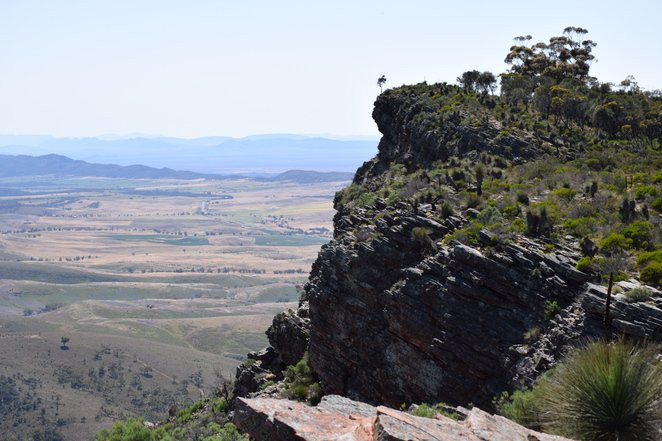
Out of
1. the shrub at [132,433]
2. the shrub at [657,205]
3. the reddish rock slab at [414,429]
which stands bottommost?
the shrub at [132,433]

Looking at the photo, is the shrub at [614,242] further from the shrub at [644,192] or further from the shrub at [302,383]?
the shrub at [302,383]

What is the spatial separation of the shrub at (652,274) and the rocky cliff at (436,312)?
5.07ft

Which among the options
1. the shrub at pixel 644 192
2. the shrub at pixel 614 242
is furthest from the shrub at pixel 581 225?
the shrub at pixel 644 192

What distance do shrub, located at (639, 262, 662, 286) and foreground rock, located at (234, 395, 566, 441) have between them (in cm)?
1023

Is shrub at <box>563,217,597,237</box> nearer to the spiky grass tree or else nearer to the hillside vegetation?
the hillside vegetation

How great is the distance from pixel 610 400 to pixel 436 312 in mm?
12065

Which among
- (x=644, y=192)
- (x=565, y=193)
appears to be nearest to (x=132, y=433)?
(x=565, y=193)

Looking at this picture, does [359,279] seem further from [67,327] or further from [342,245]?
[67,327]

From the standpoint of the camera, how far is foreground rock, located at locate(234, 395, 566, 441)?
38.1 feet

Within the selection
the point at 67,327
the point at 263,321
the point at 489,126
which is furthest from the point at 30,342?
the point at 489,126

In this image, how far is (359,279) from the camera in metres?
30.8

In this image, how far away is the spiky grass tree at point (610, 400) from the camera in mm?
13125

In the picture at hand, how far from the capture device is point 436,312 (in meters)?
25.2

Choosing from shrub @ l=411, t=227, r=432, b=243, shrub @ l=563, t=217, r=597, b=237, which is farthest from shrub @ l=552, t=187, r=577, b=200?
shrub @ l=411, t=227, r=432, b=243
